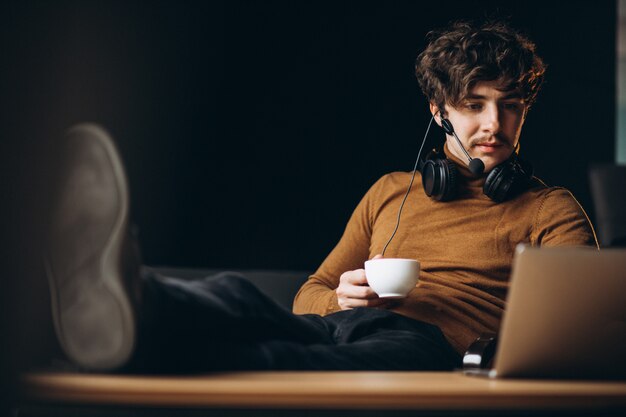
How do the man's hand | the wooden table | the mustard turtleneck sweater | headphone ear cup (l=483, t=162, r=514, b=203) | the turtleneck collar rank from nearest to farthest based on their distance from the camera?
the wooden table
the man's hand
the mustard turtleneck sweater
headphone ear cup (l=483, t=162, r=514, b=203)
the turtleneck collar

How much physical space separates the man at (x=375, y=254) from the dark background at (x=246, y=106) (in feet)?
1.52

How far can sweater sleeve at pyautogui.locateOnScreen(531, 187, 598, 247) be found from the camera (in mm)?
1626

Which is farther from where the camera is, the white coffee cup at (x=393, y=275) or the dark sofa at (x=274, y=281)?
the dark sofa at (x=274, y=281)

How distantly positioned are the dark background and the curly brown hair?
21.0 inches

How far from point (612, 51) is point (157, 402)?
2865mm

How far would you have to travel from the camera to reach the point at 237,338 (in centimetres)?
101

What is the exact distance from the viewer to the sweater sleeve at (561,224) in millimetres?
1626

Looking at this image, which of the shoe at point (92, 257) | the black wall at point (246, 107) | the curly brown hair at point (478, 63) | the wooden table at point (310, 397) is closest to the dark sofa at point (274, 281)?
the black wall at point (246, 107)

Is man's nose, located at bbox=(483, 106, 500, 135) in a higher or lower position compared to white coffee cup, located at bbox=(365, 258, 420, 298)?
higher

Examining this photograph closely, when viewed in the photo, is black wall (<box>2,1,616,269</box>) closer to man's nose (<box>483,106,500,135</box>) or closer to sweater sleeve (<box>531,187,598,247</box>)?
man's nose (<box>483,106,500,135</box>)

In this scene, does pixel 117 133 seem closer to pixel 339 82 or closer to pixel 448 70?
pixel 339 82

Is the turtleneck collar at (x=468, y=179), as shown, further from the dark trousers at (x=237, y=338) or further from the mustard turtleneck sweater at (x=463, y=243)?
the dark trousers at (x=237, y=338)

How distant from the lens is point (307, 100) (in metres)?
2.49

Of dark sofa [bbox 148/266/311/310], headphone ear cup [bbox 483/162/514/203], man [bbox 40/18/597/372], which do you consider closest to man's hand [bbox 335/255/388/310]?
man [bbox 40/18/597/372]
